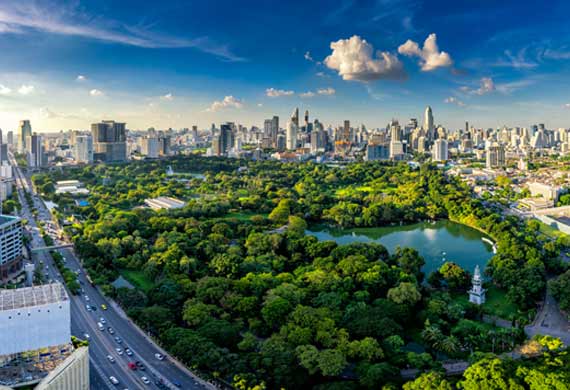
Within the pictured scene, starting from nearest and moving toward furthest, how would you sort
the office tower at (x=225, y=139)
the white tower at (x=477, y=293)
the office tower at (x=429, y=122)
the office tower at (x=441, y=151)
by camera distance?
the white tower at (x=477, y=293) → the office tower at (x=441, y=151) → the office tower at (x=225, y=139) → the office tower at (x=429, y=122)

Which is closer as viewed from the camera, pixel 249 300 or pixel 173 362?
pixel 173 362

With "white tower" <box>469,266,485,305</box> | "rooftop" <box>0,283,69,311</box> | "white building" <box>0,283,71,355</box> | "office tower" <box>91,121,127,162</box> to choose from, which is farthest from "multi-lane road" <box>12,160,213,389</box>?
"office tower" <box>91,121,127,162</box>

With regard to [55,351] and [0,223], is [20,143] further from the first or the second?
[55,351]

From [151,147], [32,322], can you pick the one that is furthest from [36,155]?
[32,322]

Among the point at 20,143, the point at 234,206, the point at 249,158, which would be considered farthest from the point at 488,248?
the point at 20,143

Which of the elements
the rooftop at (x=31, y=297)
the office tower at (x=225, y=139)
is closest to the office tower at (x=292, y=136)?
the office tower at (x=225, y=139)

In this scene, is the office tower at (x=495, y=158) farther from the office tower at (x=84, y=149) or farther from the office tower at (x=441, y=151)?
the office tower at (x=84, y=149)
